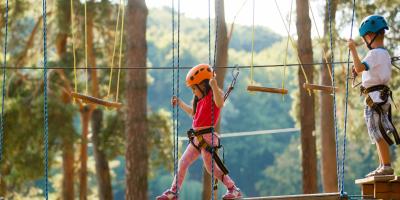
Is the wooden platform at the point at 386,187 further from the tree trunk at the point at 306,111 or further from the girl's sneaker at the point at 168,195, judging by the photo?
the tree trunk at the point at 306,111

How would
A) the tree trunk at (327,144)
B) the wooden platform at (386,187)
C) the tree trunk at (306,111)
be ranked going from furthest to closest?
the tree trunk at (327,144) → the tree trunk at (306,111) → the wooden platform at (386,187)

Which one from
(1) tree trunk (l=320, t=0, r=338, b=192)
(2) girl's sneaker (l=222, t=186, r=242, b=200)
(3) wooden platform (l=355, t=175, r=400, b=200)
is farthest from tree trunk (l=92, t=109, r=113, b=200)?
(3) wooden platform (l=355, t=175, r=400, b=200)

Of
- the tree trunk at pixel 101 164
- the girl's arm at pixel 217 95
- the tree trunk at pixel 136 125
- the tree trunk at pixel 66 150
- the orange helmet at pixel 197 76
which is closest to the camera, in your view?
the girl's arm at pixel 217 95

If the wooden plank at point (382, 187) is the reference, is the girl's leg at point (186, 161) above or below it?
above

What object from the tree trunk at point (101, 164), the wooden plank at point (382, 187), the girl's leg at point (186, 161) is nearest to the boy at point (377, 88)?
the wooden plank at point (382, 187)

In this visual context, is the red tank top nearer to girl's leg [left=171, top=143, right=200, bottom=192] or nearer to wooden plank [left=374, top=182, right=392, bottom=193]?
girl's leg [left=171, top=143, right=200, bottom=192]

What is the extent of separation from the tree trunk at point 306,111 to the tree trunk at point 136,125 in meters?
2.27

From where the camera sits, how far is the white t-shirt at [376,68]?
5883mm

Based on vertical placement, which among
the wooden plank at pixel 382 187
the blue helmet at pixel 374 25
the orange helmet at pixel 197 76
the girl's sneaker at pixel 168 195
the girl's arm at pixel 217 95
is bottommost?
the girl's sneaker at pixel 168 195

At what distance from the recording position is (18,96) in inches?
672

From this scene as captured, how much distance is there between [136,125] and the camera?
1119cm

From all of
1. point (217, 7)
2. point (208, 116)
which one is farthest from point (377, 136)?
point (217, 7)

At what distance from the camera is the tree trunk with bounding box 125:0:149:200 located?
11133mm

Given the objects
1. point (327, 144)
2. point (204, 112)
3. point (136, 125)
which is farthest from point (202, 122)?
point (327, 144)
